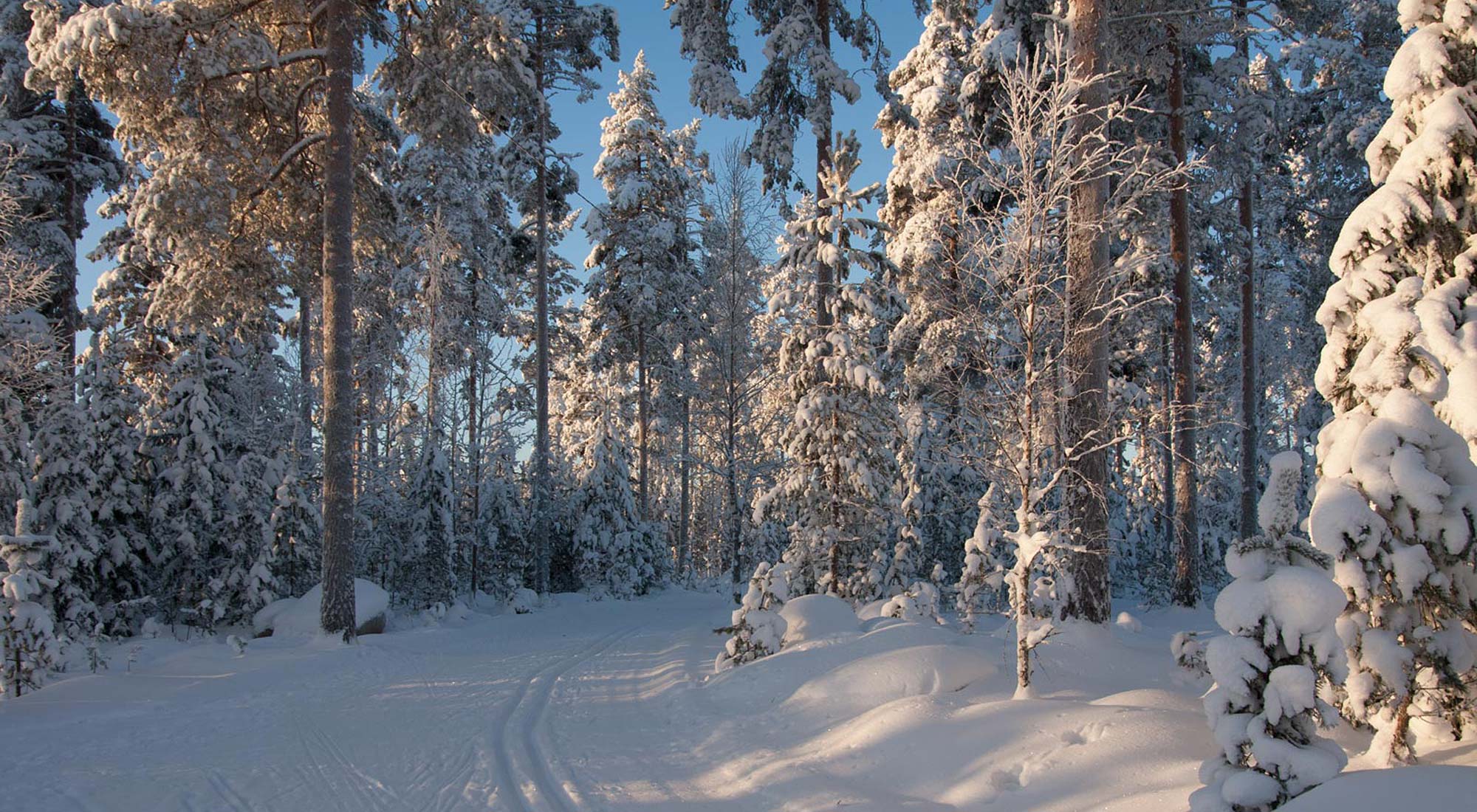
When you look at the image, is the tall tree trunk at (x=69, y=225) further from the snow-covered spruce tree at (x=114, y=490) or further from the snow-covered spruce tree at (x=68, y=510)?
the snow-covered spruce tree at (x=68, y=510)

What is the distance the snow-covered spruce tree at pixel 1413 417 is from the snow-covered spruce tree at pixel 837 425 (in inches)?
311

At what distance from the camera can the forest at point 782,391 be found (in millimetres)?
4547

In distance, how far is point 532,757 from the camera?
21.1 ft

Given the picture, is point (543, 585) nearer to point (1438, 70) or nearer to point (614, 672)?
point (614, 672)

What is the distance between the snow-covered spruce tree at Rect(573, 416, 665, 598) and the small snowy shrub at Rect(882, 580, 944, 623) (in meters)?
13.6

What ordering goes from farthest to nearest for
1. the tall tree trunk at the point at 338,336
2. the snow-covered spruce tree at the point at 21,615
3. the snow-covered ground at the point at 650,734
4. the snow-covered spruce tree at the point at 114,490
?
the snow-covered spruce tree at the point at 114,490 → the tall tree trunk at the point at 338,336 → the snow-covered spruce tree at the point at 21,615 → the snow-covered ground at the point at 650,734

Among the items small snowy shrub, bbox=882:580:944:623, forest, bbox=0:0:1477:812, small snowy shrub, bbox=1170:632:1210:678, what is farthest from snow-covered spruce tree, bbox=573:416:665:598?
small snowy shrub, bbox=1170:632:1210:678

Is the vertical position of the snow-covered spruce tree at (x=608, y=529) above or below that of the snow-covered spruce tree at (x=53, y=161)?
below

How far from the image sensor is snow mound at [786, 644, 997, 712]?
285 inches

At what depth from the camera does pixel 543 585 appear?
69.6 feet

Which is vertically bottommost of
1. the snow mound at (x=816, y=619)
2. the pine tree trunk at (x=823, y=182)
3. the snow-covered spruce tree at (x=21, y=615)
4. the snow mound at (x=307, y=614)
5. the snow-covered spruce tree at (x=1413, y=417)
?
the snow mound at (x=307, y=614)

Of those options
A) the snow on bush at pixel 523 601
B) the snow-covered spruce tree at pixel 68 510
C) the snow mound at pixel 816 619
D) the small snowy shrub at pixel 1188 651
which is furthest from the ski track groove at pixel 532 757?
the snow on bush at pixel 523 601

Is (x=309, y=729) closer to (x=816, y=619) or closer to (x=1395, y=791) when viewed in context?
(x=816, y=619)

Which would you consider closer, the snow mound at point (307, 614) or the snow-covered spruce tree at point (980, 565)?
the snow-covered spruce tree at point (980, 565)
